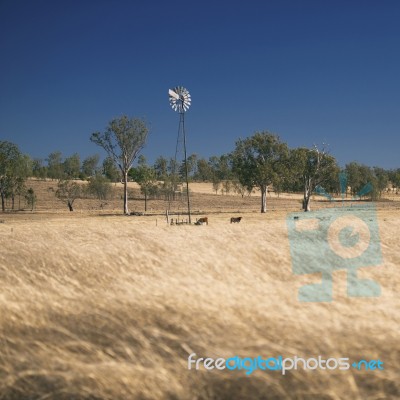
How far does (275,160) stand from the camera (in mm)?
80688

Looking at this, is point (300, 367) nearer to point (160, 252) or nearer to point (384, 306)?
point (384, 306)

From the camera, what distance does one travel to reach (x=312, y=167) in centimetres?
8444

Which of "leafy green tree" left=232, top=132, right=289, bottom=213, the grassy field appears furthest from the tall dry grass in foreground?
"leafy green tree" left=232, top=132, right=289, bottom=213

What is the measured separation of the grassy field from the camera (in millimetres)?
3248

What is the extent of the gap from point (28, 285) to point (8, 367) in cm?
90

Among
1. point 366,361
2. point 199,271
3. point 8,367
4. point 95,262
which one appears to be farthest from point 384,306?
point 8,367

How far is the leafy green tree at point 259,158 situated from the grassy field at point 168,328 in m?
75.3
